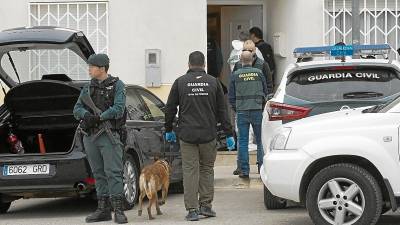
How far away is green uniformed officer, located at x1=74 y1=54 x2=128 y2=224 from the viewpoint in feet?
30.5

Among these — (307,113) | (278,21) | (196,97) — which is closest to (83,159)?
(196,97)

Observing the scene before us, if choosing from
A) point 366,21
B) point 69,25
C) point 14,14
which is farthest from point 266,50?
point 14,14

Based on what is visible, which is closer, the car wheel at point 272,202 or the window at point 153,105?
the car wheel at point 272,202

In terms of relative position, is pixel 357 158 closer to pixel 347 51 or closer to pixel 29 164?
pixel 347 51

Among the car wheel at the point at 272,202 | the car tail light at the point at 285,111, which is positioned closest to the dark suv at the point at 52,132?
the car wheel at the point at 272,202

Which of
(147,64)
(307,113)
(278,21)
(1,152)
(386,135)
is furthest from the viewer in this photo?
(278,21)

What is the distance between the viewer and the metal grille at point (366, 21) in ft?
49.5

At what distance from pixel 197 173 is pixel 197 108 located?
0.71m

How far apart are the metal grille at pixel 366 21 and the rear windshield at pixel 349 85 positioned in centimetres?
570

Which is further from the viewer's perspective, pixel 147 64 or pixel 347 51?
pixel 147 64

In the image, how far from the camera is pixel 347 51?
10281 mm

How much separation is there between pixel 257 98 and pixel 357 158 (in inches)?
153

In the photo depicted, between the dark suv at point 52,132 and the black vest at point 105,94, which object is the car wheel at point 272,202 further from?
the black vest at point 105,94

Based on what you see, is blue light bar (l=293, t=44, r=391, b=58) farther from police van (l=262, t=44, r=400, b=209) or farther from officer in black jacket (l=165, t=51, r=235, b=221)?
officer in black jacket (l=165, t=51, r=235, b=221)
